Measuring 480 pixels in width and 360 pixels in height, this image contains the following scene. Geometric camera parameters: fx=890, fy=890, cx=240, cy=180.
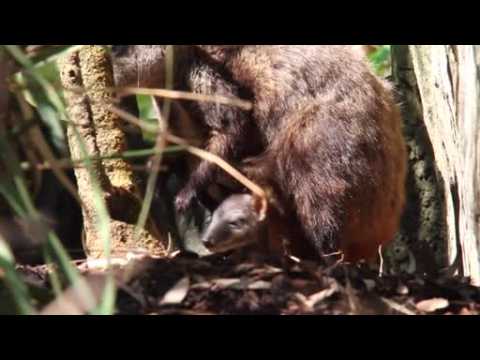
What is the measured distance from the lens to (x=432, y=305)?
3451mm

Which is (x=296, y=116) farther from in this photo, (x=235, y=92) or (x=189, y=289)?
(x=189, y=289)

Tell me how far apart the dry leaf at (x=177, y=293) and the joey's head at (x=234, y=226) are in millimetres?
2298

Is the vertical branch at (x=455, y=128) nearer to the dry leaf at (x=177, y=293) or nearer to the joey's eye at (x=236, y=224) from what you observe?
the joey's eye at (x=236, y=224)

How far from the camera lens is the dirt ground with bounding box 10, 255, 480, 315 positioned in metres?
3.16

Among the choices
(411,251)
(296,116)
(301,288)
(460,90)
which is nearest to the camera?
(301,288)

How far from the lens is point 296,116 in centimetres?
565

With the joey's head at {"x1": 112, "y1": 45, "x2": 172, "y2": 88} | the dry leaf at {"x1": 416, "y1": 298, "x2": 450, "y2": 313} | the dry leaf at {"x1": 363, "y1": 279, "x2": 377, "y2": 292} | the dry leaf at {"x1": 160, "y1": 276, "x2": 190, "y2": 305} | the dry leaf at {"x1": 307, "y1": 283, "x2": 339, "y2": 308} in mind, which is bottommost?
the dry leaf at {"x1": 416, "y1": 298, "x2": 450, "y2": 313}

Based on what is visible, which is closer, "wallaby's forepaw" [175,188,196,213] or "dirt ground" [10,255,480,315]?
"dirt ground" [10,255,480,315]

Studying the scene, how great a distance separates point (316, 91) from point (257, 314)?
2.79 meters

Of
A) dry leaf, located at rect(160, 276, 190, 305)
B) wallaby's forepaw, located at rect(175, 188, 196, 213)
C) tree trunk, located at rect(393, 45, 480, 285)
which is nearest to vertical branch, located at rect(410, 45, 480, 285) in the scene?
tree trunk, located at rect(393, 45, 480, 285)

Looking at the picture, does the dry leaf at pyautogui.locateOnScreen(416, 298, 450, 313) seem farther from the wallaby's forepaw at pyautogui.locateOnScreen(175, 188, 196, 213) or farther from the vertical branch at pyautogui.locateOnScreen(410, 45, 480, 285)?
the wallaby's forepaw at pyautogui.locateOnScreen(175, 188, 196, 213)

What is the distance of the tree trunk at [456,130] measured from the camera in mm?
5042

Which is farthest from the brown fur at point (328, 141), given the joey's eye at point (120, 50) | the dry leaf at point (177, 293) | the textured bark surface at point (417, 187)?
the dry leaf at point (177, 293)
